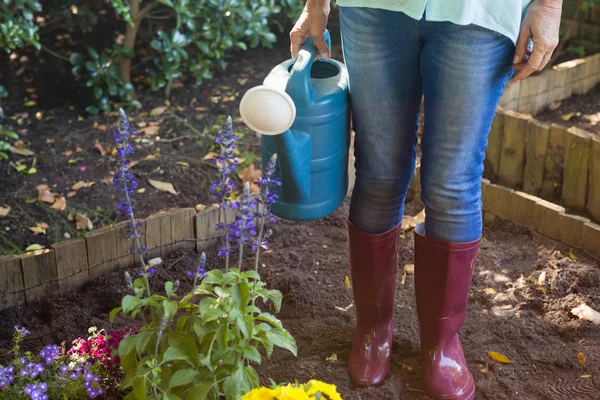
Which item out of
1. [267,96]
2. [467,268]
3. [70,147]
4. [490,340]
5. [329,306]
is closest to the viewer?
[267,96]

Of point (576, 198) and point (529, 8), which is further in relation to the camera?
point (576, 198)

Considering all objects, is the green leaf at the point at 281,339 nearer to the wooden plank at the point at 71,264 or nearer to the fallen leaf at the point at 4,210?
the wooden plank at the point at 71,264

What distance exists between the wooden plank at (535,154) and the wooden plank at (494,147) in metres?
0.13

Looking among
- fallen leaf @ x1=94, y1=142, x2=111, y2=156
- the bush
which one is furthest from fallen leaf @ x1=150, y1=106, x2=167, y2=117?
fallen leaf @ x1=94, y1=142, x2=111, y2=156

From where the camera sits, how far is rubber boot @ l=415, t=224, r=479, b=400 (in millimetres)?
2305

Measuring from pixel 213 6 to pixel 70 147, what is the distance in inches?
40.1

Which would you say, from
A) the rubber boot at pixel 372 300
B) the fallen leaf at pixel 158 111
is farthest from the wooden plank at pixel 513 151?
the fallen leaf at pixel 158 111

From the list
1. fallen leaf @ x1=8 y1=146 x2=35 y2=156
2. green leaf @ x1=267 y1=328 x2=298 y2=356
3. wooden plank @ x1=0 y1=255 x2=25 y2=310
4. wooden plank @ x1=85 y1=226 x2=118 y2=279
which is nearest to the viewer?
green leaf @ x1=267 y1=328 x2=298 y2=356

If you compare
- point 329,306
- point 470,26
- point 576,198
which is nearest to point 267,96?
point 470,26

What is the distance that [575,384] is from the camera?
8.03 ft

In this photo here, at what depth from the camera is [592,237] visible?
308 centimetres

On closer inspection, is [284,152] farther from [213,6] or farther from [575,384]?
[213,6]

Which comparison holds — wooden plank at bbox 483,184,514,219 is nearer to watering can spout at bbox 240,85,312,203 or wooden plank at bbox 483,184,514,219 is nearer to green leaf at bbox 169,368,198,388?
watering can spout at bbox 240,85,312,203

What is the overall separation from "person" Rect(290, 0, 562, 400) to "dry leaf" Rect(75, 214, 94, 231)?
51.4 inches
